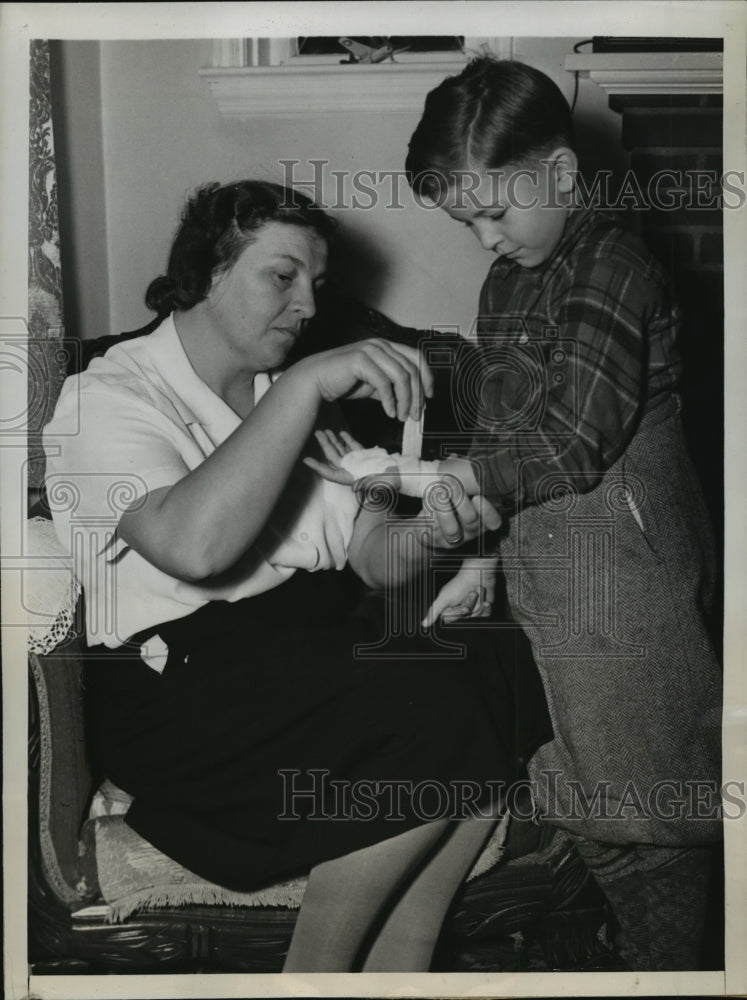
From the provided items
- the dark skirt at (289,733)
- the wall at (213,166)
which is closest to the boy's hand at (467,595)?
the dark skirt at (289,733)

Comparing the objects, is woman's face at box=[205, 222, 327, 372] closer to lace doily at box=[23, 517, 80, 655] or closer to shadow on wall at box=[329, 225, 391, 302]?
shadow on wall at box=[329, 225, 391, 302]

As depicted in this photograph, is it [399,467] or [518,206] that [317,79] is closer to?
[518,206]

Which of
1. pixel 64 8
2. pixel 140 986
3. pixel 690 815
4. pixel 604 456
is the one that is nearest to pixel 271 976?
pixel 140 986

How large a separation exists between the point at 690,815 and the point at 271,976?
683 mm

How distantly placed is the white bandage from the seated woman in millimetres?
52

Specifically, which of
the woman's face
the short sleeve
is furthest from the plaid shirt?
the short sleeve

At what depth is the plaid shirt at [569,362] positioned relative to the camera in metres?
1.50

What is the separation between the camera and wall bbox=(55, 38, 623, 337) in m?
1.51

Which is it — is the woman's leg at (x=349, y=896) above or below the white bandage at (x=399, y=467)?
below

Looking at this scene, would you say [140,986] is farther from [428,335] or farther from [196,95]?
[196,95]

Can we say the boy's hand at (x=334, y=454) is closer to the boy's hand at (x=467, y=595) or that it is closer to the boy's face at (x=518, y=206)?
the boy's hand at (x=467, y=595)

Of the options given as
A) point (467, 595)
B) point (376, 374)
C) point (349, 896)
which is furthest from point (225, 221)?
point (349, 896)

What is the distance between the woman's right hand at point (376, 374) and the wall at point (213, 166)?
0.06 m

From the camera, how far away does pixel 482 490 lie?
154 centimetres
